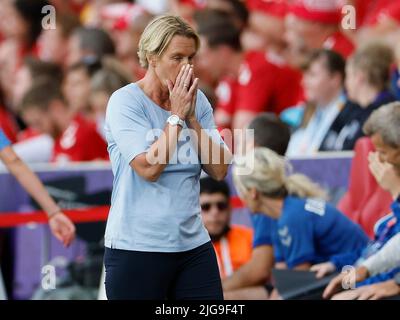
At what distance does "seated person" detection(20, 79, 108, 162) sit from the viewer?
8.40 metres

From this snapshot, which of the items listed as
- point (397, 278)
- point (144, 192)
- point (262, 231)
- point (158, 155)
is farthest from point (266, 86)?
point (158, 155)

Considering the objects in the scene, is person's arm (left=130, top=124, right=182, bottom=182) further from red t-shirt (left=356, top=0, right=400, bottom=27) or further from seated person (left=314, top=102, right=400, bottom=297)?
red t-shirt (left=356, top=0, right=400, bottom=27)

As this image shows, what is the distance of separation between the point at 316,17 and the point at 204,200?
2.48m

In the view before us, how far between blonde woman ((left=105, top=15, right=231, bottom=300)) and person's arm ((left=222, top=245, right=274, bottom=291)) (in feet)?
6.59

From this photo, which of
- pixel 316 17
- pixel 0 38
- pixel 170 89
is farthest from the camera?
pixel 0 38

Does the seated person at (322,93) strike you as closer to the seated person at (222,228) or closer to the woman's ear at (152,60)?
the seated person at (222,228)

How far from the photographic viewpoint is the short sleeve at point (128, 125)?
14.6 ft

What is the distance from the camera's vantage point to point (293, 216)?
6113 mm

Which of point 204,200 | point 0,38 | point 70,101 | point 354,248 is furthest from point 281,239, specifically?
point 0,38

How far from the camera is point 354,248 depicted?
6211 mm

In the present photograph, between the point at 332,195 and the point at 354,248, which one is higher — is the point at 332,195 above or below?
above

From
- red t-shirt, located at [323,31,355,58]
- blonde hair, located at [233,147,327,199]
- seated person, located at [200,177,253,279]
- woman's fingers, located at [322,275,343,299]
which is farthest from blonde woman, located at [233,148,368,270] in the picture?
red t-shirt, located at [323,31,355,58]
